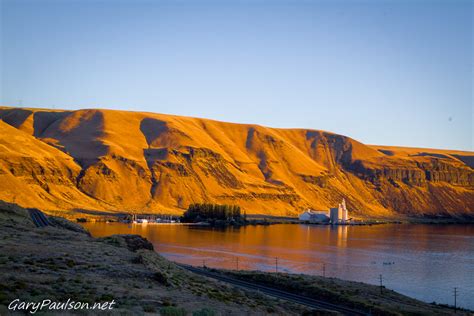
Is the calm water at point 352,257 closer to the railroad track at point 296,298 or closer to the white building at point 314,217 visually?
the railroad track at point 296,298

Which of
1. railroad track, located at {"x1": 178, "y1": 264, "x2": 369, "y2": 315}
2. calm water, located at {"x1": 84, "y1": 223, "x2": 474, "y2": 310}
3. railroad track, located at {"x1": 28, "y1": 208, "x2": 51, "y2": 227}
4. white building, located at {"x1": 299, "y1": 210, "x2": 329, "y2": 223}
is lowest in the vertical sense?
calm water, located at {"x1": 84, "y1": 223, "x2": 474, "y2": 310}

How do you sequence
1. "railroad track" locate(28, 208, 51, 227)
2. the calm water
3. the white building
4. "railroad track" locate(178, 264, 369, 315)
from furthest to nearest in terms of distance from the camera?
the white building → "railroad track" locate(28, 208, 51, 227) → the calm water → "railroad track" locate(178, 264, 369, 315)

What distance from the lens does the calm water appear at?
53312mm

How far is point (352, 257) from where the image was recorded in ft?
234

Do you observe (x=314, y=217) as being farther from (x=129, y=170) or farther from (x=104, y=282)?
(x=104, y=282)

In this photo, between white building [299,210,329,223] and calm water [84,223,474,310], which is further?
white building [299,210,329,223]

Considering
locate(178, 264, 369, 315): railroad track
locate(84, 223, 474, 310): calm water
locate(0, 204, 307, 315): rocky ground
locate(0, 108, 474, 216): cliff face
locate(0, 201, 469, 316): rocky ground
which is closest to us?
locate(0, 204, 307, 315): rocky ground

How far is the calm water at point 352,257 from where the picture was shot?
53.3 m

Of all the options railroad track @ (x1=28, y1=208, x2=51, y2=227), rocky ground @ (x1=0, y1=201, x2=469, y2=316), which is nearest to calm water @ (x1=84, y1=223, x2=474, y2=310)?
rocky ground @ (x1=0, y1=201, x2=469, y2=316)

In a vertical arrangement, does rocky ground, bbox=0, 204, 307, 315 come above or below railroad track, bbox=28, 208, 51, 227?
below

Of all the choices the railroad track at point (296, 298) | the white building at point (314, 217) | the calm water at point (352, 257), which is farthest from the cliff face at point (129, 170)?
the railroad track at point (296, 298)

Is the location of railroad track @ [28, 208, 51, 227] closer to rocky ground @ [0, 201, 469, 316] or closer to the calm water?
rocky ground @ [0, 201, 469, 316]

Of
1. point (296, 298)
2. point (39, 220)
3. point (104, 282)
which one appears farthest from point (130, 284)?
point (39, 220)

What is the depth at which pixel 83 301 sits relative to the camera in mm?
20328
